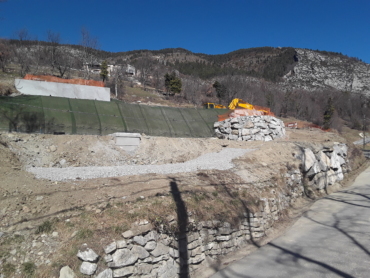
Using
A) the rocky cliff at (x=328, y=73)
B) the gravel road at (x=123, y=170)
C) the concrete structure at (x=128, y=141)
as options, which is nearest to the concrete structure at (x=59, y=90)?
the concrete structure at (x=128, y=141)

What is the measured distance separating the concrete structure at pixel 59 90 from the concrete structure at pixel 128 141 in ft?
20.1

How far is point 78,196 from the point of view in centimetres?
626

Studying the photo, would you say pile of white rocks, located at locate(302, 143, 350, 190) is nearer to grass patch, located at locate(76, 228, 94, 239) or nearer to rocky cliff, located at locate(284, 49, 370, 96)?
grass patch, located at locate(76, 228, 94, 239)

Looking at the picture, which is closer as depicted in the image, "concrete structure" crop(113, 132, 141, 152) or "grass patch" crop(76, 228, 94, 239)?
"grass patch" crop(76, 228, 94, 239)

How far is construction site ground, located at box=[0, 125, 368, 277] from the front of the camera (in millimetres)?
4691

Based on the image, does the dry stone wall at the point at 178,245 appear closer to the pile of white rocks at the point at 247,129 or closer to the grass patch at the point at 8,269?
the grass patch at the point at 8,269

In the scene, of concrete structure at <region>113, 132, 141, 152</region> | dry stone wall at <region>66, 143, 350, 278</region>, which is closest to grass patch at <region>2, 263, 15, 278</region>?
dry stone wall at <region>66, 143, 350, 278</region>

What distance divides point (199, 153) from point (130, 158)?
13.6 ft

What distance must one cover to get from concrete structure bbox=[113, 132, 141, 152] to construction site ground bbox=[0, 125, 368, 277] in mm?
656

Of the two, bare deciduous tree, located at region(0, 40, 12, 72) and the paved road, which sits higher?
bare deciduous tree, located at region(0, 40, 12, 72)

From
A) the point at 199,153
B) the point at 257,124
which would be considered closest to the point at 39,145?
the point at 199,153

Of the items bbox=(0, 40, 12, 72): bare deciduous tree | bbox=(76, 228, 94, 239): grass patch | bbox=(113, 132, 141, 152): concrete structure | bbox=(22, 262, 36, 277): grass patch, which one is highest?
bbox=(0, 40, 12, 72): bare deciduous tree

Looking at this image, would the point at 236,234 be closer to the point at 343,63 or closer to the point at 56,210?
the point at 56,210

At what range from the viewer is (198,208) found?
6.90m
